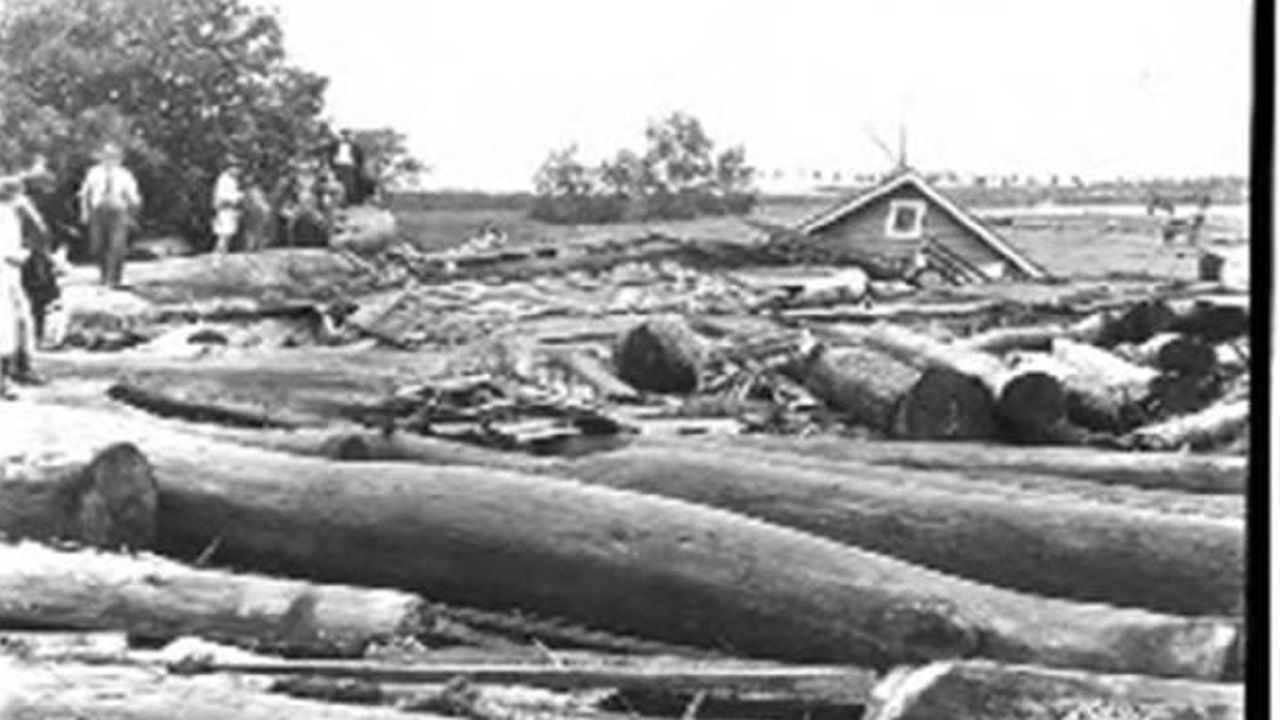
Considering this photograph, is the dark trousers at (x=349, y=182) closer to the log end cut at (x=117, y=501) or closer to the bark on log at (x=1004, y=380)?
the log end cut at (x=117, y=501)

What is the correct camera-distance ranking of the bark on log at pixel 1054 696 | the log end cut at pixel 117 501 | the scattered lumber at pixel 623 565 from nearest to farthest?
the bark on log at pixel 1054 696 → the scattered lumber at pixel 623 565 → the log end cut at pixel 117 501

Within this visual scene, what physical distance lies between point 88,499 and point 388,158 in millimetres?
956

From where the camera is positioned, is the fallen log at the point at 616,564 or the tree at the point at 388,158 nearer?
the fallen log at the point at 616,564

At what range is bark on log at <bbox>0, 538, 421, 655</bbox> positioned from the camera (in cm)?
486

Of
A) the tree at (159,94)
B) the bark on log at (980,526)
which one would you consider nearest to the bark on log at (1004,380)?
the bark on log at (980,526)

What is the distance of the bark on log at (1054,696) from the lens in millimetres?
4375

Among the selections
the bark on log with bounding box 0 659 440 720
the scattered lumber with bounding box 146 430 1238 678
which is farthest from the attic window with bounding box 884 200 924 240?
the bark on log with bounding box 0 659 440 720

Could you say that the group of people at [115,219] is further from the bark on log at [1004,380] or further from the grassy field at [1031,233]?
the bark on log at [1004,380]

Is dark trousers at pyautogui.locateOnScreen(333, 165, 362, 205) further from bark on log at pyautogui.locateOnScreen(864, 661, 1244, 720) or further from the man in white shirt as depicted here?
bark on log at pyautogui.locateOnScreen(864, 661, 1244, 720)

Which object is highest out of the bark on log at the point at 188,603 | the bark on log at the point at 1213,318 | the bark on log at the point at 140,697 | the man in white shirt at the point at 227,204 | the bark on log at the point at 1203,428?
the man in white shirt at the point at 227,204

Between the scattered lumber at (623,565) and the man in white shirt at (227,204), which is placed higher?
the man in white shirt at (227,204)

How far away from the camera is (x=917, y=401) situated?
15.6ft

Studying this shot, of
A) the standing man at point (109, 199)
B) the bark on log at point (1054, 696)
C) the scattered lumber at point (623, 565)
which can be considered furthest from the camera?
the standing man at point (109, 199)

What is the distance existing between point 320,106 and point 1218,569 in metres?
2.10
